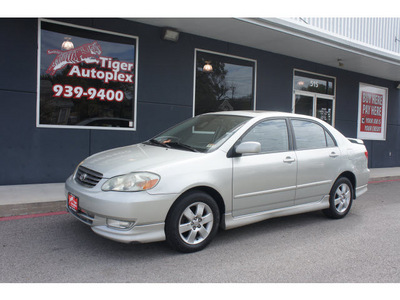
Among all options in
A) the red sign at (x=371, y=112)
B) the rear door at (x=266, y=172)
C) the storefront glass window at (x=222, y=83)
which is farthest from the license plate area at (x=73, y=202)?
the red sign at (x=371, y=112)

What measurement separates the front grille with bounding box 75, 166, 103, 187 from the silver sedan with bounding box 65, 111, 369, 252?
1 cm

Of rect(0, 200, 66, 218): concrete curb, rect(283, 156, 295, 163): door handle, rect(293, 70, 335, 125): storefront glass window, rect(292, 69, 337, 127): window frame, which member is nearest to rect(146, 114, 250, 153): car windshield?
rect(283, 156, 295, 163): door handle

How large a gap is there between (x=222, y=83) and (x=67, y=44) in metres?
4.03

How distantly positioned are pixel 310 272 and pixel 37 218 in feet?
12.5

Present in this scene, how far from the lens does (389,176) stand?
34.5 ft

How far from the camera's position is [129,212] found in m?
3.39

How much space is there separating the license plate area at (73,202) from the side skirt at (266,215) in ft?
5.53

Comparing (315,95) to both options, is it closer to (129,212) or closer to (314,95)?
(314,95)

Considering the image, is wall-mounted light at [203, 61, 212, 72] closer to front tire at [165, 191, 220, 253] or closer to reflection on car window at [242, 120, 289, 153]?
reflection on car window at [242, 120, 289, 153]

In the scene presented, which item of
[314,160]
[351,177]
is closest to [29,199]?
[314,160]

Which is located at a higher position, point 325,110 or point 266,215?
point 325,110

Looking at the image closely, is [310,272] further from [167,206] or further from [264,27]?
[264,27]

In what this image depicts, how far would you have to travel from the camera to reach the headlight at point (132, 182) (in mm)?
3500


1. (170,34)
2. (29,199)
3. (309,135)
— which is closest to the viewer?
(309,135)
